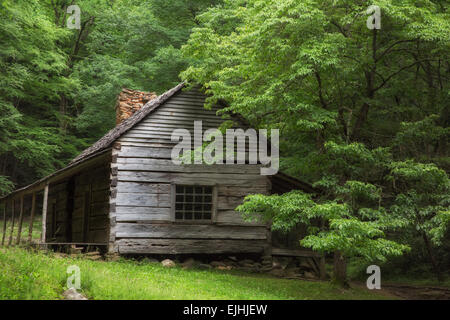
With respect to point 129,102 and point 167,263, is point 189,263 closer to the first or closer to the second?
point 167,263

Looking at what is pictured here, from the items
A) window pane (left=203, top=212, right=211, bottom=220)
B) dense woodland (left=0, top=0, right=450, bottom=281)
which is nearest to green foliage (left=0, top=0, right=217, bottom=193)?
window pane (left=203, top=212, right=211, bottom=220)

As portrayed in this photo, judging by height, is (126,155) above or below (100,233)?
above

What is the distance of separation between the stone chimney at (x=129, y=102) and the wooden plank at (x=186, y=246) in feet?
22.7

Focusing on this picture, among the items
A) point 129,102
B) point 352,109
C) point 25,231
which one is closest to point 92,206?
point 129,102

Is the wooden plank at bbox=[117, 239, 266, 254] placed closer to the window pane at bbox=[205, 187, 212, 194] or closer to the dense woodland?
the window pane at bbox=[205, 187, 212, 194]

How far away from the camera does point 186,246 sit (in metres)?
16.0

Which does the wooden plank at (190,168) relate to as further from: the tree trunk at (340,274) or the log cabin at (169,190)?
the tree trunk at (340,274)

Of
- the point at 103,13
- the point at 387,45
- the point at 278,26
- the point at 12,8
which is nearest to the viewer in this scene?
the point at 278,26

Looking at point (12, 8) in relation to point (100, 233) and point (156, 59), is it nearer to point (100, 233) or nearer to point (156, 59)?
point (156, 59)

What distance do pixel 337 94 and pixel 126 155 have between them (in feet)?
22.2

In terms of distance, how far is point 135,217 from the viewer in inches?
615

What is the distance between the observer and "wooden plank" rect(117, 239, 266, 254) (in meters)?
15.5

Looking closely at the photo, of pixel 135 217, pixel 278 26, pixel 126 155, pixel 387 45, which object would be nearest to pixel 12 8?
pixel 126 155
